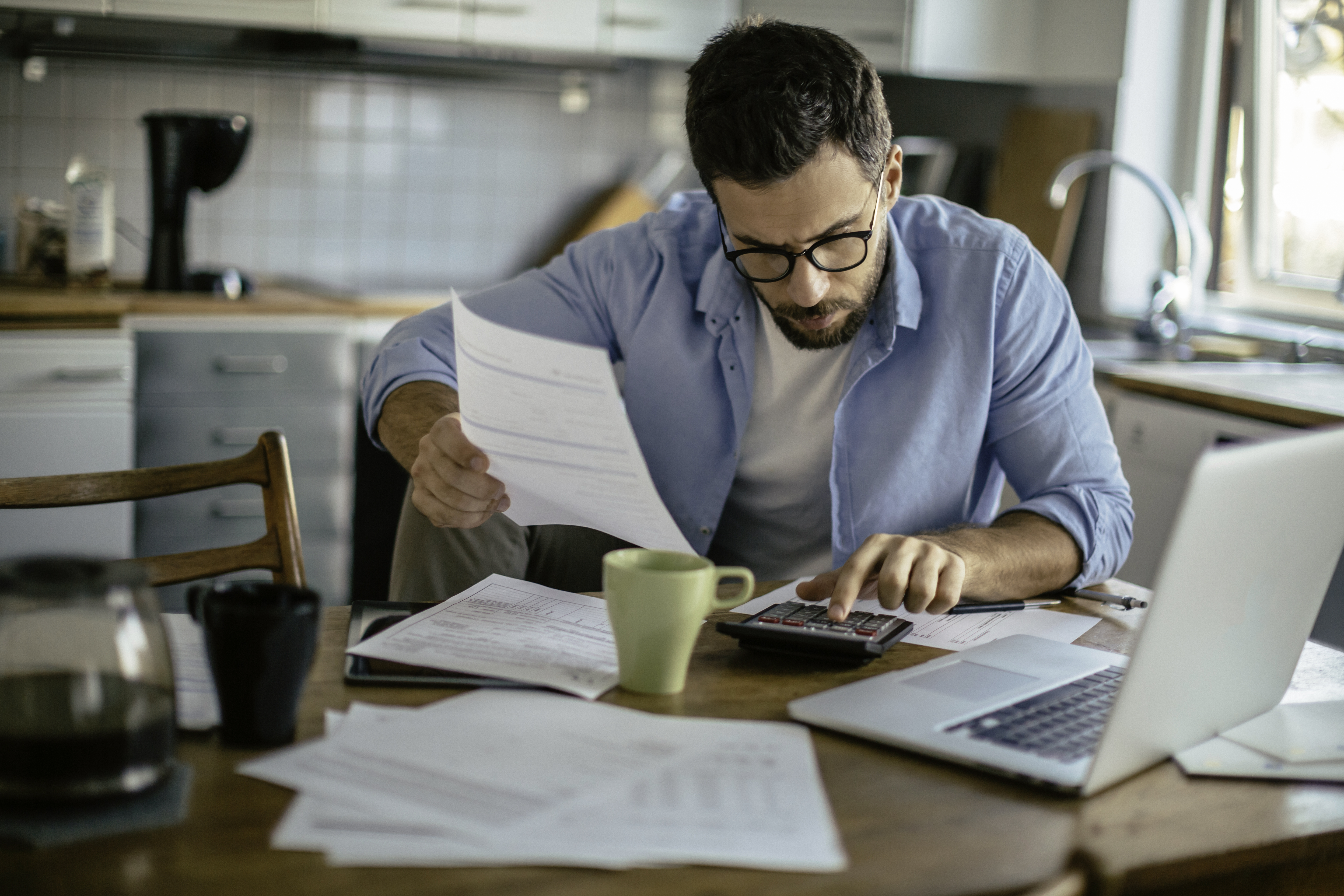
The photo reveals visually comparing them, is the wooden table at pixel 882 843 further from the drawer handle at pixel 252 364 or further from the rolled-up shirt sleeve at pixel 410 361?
the drawer handle at pixel 252 364

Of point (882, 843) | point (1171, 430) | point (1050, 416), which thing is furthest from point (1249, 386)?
point (882, 843)

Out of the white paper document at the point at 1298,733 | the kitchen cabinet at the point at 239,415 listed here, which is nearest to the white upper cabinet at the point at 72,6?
the kitchen cabinet at the point at 239,415

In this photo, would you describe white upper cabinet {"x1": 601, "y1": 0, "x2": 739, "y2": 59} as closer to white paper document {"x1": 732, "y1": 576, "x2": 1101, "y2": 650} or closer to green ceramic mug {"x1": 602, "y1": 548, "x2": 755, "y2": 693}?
white paper document {"x1": 732, "y1": 576, "x2": 1101, "y2": 650}

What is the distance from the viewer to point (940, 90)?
400 centimetres

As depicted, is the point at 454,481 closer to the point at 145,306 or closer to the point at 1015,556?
the point at 1015,556

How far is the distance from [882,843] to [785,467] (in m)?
0.91

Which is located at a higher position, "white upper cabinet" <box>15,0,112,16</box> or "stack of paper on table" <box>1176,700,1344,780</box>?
"white upper cabinet" <box>15,0,112,16</box>

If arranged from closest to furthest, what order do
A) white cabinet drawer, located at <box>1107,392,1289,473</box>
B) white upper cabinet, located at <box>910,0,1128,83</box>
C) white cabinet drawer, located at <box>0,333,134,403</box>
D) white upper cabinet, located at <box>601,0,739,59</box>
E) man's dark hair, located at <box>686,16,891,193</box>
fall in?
man's dark hair, located at <box>686,16,891,193</box>
white cabinet drawer, located at <box>1107,392,1289,473</box>
white cabinet drawer, located at <box>0,333,134,403</box>
white upper cabinet, located at <box>601,0,739,59</box>
white upper cabinet, located at <box>910,0,1128,83</box>

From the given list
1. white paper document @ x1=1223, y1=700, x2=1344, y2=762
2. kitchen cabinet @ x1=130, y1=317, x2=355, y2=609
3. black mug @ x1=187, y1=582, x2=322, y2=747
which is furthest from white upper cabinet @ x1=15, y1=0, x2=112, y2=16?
white paper document @ x1=1223, y1=700, x2=1344, y2=762

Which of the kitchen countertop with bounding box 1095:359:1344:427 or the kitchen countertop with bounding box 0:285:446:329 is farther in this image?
the kitchen countertop with bounding box 0:285:446:329

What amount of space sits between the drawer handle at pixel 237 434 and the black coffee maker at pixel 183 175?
0.33 m

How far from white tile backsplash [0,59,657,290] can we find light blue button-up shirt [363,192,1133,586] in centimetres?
207

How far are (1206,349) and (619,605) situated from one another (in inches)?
101

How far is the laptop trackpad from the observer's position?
910mm
